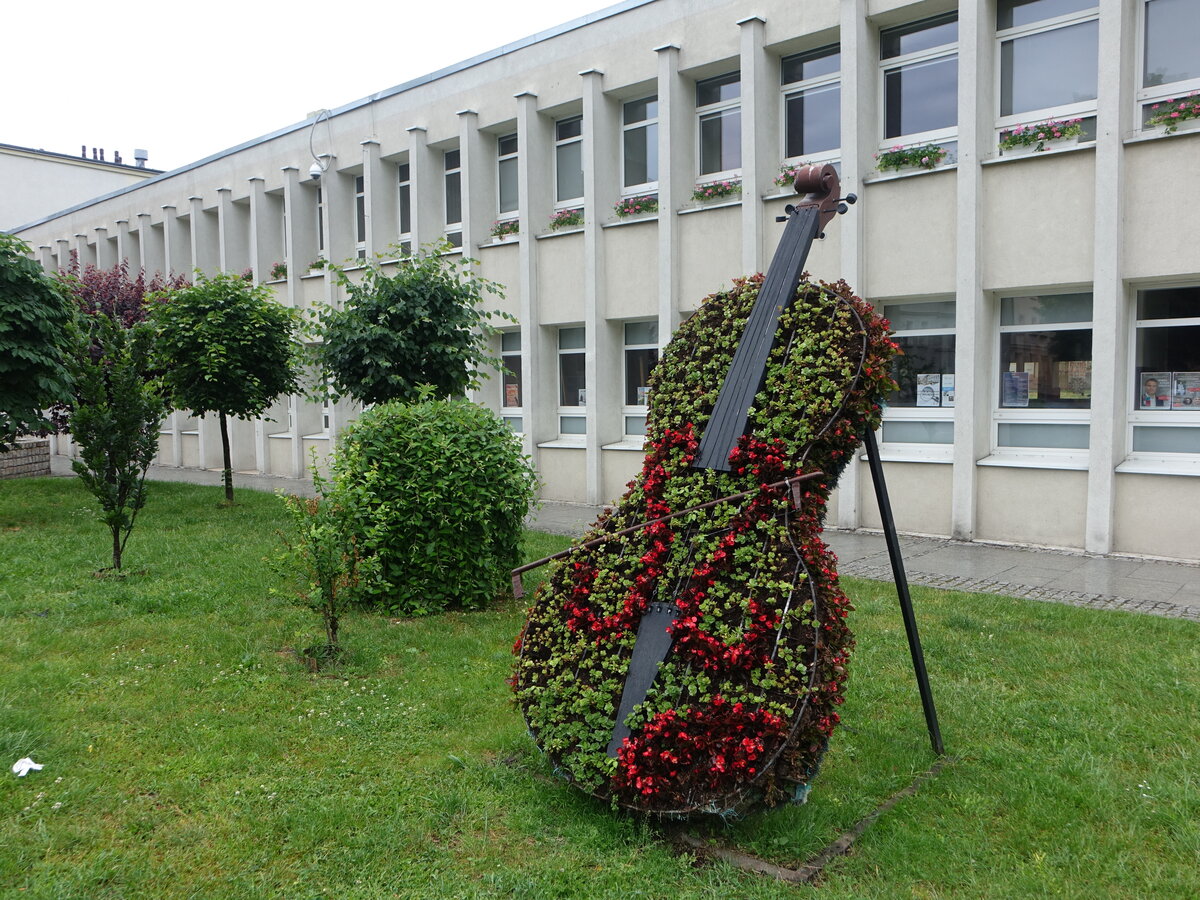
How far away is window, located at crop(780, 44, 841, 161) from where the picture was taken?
12820 mm

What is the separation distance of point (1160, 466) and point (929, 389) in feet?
9.37

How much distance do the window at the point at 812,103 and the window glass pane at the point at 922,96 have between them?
0.80 m

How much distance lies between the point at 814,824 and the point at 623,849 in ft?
2.67

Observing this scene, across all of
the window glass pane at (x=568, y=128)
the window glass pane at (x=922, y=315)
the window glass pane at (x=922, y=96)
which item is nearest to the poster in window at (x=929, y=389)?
the window glass pane at (x=922, y=315)

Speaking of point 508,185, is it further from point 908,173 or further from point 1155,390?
point 1155,390

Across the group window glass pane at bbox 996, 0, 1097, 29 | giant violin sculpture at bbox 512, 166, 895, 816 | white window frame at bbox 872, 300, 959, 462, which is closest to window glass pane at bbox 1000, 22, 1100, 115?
window glass pane at bbox 996, 0, 1097, 29

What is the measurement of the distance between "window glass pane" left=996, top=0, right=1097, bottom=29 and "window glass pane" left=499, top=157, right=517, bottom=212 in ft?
28.8

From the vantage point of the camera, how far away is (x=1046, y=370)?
36.7ft

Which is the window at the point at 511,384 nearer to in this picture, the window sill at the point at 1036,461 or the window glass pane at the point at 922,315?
the window glass pane at the point at 922,315

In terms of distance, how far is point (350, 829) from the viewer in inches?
Result: 154

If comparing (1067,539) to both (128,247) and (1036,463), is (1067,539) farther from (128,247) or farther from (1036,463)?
(128,247)

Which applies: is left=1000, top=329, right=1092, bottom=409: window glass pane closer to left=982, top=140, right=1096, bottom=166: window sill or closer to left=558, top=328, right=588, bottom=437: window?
left=982, top=140, right=1096, bottom=166: window sill

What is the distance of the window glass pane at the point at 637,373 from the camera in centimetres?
1512

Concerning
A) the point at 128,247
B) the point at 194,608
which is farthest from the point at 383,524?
the point at 128,247
